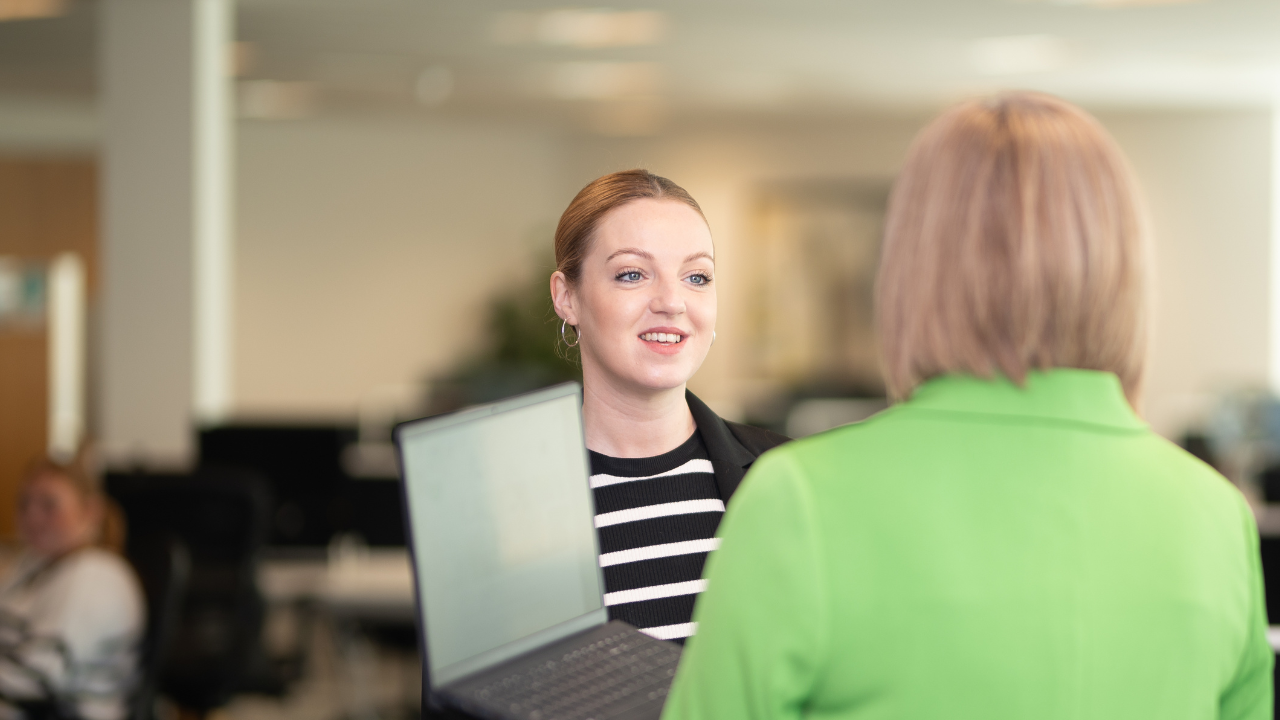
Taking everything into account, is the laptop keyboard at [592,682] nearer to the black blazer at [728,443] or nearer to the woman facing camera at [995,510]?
the woman facing camera at [995,510]

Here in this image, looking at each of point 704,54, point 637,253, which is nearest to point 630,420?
point 637,253

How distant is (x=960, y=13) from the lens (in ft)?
19.9

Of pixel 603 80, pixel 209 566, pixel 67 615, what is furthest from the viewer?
pixel 603 80

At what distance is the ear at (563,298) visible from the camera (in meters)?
1.20

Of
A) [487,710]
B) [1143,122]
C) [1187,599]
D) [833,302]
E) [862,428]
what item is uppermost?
[1143,122]

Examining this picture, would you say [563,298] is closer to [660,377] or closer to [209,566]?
[660,377]

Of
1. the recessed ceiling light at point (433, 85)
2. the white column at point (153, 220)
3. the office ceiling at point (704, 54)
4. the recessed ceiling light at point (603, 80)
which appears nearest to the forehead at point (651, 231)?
the white column at point (153, 220)

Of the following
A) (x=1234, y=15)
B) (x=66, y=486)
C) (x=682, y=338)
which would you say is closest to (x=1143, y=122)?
(x=1234, y=15)

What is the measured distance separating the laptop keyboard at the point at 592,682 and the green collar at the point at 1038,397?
0.30 metres

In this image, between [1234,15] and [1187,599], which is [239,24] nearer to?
[1234,15]

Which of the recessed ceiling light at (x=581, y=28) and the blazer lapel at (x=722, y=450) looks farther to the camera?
the recessed ceiling light at (x=581, y=28)

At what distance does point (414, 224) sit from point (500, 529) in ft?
31.2

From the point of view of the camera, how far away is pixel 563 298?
1.21 m

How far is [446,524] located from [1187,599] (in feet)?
1.67
